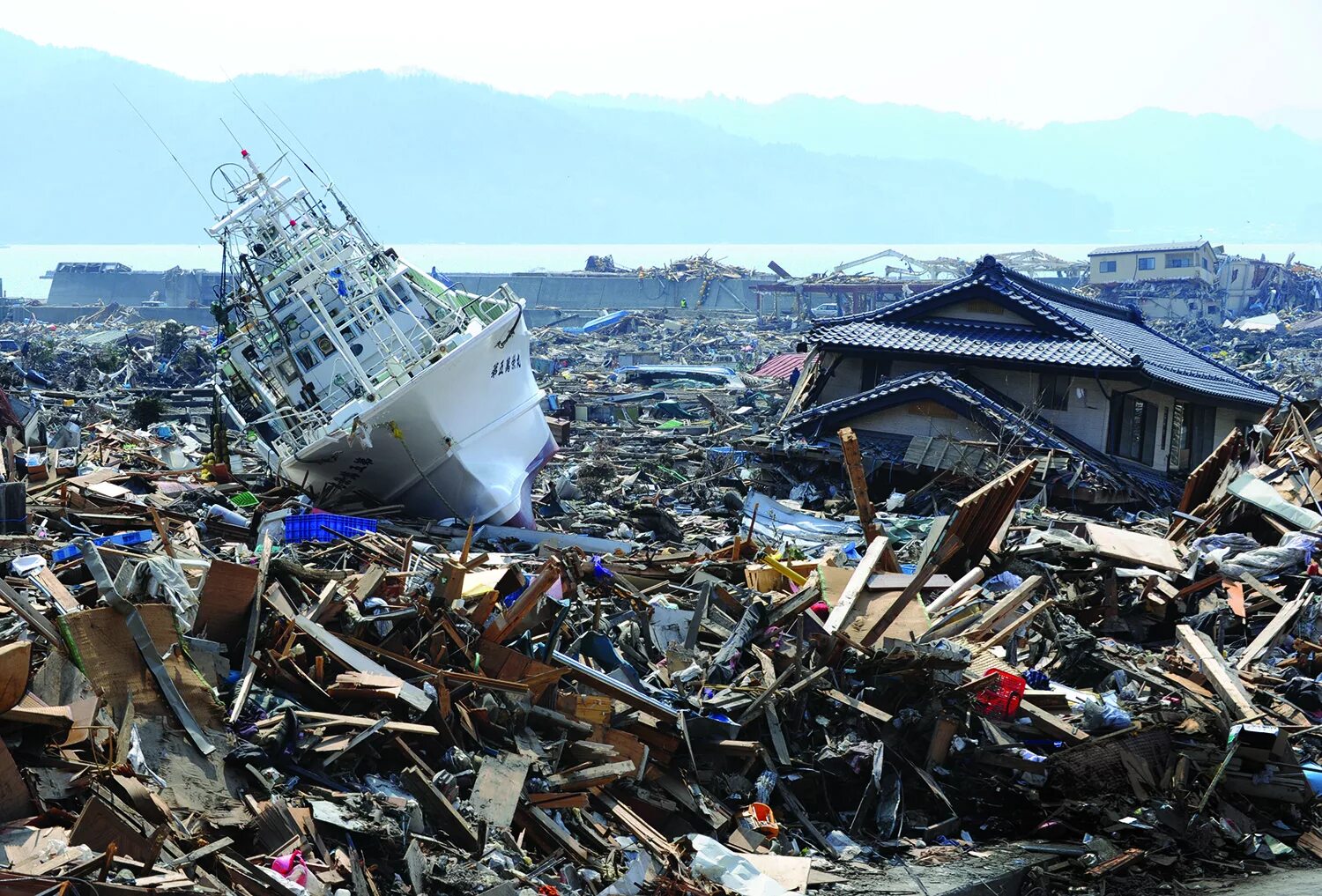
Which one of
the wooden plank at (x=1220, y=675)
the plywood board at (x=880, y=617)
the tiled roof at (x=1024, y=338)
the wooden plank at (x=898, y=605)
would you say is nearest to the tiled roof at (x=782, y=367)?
the tiled roof at (x=1024, y=338)

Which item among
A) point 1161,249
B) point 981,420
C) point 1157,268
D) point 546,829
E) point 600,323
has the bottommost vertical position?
point 546,829

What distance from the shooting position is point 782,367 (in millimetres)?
36594

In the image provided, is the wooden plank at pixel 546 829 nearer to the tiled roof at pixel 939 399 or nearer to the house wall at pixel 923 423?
the house wall at pixel 923 423

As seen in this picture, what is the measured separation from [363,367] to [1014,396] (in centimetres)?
1122

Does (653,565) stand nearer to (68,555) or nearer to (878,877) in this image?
(878,877)

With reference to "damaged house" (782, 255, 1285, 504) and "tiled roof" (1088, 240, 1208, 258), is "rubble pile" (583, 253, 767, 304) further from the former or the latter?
"damaged house" (782, 255, 1285, 504)

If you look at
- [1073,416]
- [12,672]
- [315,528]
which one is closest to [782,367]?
[1073,416]

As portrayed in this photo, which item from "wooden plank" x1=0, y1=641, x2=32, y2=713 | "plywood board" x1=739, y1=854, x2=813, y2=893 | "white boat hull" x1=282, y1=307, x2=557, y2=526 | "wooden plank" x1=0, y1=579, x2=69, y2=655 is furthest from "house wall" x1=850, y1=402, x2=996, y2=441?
"wooden plank" x1=0, y1=641, x2=32, y2=713

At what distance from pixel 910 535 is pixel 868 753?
23.2ft

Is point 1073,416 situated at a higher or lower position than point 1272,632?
higher

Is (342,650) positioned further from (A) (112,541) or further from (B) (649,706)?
(A) (112,541)

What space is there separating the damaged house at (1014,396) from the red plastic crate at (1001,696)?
924cm

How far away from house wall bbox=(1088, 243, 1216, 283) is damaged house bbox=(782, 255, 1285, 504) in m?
43.8

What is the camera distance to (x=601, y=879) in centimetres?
714
